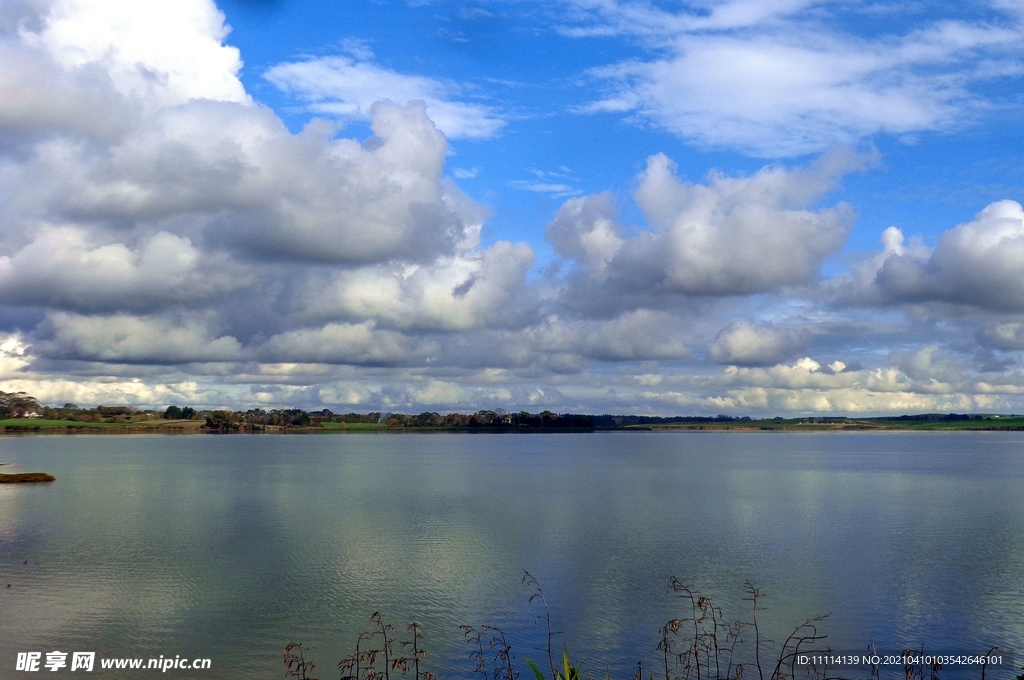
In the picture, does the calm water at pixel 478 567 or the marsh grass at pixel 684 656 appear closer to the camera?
the marsh grass at pixel 684 656

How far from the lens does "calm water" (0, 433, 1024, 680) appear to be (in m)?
27.3

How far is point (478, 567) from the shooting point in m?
38.2

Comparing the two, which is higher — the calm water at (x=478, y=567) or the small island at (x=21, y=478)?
the calm water at (x=478, y=567)

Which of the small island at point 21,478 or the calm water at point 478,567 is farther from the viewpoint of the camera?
the small island at point 21,478

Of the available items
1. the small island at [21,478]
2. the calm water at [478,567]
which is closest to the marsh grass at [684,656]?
the calm water at [478,567]

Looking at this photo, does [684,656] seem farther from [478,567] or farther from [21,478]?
[21,478]

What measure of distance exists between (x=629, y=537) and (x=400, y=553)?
14179mm

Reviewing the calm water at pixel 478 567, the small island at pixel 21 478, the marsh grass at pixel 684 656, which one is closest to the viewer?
the marsh grass at pixel 684 656

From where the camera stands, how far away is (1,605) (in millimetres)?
30906

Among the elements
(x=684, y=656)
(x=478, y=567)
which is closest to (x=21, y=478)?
(x=478, y=567)

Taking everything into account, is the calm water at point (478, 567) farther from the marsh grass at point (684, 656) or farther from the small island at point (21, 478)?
the small island at point (21, 478)

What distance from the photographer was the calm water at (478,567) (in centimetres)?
2733

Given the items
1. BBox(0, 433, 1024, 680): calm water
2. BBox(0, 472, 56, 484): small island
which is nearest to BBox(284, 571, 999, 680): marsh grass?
BBox(0, 433, 1024, 680): calm water

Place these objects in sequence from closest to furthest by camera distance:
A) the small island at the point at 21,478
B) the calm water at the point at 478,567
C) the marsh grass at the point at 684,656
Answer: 1. the marsh grass at the point at 684,656
2. the calm water at the point at 478,567
3. the small island at the point at 21,478
